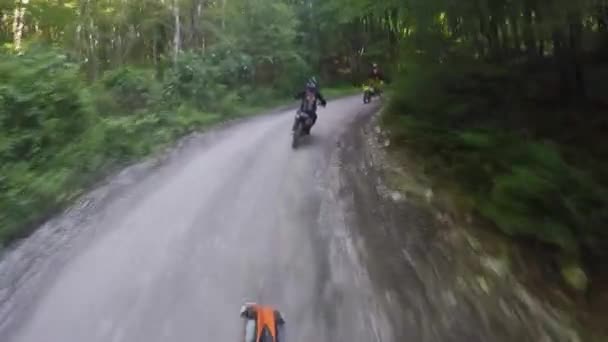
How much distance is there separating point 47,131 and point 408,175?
21.0 feet

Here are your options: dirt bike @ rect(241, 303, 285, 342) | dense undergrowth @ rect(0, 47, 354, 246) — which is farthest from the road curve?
dense undergrowth @ rect(0, 47, 354, 246)

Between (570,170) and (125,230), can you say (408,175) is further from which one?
(125,230)

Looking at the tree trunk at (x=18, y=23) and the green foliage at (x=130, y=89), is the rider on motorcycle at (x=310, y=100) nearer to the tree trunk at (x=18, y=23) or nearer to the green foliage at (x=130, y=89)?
the green foliage at (x=130, y=89)

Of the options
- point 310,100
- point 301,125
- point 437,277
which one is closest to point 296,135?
point 301,125

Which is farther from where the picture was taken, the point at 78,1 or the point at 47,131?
the point at 78,1

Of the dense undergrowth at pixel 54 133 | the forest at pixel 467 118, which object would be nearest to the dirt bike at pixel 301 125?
the forest at pixel 467 118

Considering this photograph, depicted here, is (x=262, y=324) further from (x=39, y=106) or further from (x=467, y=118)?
(x=39, y=106)

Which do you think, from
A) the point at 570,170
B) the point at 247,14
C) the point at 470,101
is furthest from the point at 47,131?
the point at 247,14

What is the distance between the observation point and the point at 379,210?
26.0ft

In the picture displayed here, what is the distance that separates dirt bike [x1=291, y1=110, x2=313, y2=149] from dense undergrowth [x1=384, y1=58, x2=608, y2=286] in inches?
119

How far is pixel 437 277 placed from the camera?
5848 mm

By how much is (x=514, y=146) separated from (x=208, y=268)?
395 centimetres

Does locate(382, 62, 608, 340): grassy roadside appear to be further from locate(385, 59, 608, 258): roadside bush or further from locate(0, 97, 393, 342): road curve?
locate(0, 97, 393, 342): road curve

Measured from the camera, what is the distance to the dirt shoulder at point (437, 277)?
4.91 meters
